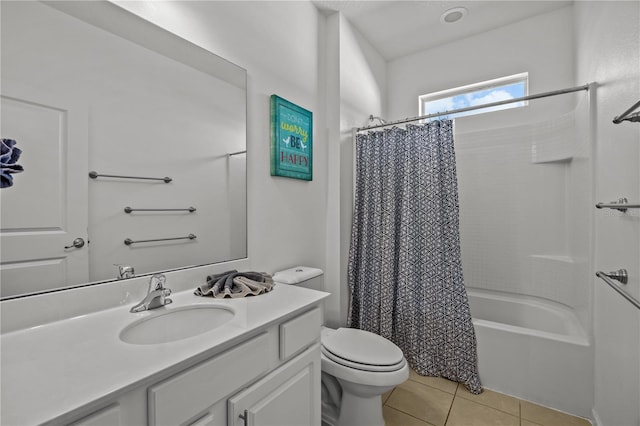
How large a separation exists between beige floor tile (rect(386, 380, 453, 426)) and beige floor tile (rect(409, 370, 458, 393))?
0.04 meters

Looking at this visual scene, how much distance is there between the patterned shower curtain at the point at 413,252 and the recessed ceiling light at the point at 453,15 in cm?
99

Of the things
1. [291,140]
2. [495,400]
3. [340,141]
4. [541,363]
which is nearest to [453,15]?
[340,141]

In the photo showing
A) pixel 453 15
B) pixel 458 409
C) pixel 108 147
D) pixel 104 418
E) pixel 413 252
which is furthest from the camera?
pixel 453 15

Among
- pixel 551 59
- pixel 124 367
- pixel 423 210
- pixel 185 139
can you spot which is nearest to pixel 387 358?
pixel 423 210

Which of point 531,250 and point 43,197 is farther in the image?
point 531,250

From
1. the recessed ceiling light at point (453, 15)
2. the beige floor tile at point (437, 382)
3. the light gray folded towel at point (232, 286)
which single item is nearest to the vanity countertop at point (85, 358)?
the light gray folded towel at point (232, 286)

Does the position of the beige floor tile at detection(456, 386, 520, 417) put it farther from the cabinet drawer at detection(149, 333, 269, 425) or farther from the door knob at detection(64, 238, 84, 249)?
the door knob at detection(64, 238, 84, 249)

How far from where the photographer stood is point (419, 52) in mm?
2893

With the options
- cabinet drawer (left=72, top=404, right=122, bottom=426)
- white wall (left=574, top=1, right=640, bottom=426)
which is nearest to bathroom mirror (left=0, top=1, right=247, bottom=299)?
cabinet drawer (left=72, top=404, right=122, bottom=426)

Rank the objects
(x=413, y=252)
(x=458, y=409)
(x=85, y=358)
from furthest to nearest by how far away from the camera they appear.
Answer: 1. (x=413, y=252)
2. (x=458, y=409)
3. (x=85, y=358)

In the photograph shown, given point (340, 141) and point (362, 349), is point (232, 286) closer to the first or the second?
point (362, 349)

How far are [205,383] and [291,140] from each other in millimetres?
1421

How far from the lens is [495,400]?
180 centimetres

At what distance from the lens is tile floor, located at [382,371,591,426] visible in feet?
5.30
